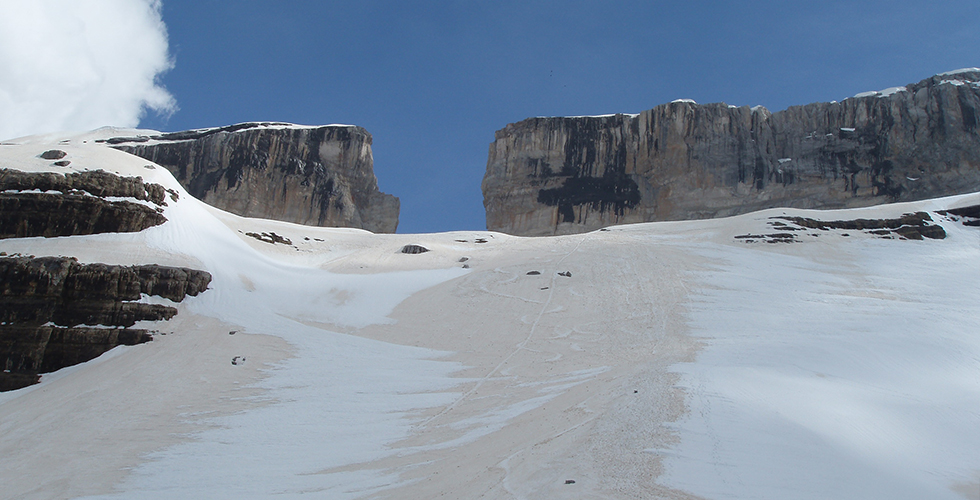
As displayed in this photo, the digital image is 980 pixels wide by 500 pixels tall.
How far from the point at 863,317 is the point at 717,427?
441 inches

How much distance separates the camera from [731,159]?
55.6 metres

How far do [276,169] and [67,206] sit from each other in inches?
1589

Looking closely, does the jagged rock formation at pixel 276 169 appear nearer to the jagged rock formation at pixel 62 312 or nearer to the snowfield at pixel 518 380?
the snowfield at pixel 518 380

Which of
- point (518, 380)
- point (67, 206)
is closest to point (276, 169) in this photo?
point (67, 206)

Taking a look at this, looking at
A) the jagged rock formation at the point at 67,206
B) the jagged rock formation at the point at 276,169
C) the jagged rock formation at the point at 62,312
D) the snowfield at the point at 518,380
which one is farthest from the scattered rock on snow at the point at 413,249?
the jagged rock formation at the point at 276,169

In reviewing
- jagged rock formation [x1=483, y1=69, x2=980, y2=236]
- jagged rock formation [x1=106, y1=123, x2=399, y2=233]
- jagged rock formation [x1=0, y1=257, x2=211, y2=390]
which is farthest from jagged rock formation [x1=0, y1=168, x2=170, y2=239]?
jagged rock formation [x1=483, y1=69, x2=980, y2=236]

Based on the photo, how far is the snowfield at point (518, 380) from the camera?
7219 millimetres

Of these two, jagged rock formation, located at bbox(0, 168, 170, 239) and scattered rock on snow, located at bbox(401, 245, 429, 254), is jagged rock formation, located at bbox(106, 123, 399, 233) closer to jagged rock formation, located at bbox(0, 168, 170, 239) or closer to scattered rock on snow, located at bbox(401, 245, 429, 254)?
scattered rock on snow, located at bbox(401, 245, 429, 254)

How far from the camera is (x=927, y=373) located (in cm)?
1141

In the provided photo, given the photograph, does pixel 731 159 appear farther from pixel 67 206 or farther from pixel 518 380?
pixel 67 206

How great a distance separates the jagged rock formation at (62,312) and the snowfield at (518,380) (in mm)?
520

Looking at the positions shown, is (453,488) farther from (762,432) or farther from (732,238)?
(732,238)

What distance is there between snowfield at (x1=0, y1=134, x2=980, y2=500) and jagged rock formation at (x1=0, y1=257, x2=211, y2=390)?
52 centimetres

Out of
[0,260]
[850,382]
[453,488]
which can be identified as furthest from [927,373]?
[0,260]
